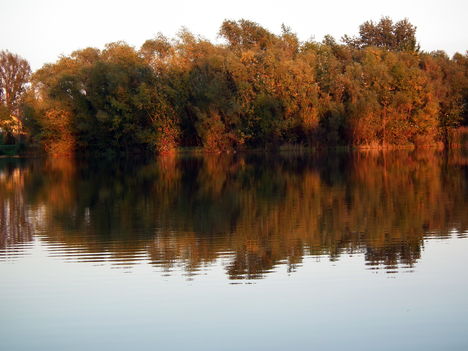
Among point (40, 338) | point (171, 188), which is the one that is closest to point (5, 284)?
point (40, 338)

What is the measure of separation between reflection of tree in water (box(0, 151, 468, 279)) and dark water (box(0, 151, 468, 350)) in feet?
0.20

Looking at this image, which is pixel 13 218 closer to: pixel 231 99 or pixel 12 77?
pixel 231 99

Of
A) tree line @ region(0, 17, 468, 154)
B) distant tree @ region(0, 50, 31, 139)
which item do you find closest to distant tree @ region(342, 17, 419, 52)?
tree line @ region(0, 17, 468, 154)

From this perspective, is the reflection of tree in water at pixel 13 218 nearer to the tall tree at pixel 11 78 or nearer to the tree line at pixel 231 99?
the tree line at pixel 231 99

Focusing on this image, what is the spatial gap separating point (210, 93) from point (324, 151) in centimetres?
1068

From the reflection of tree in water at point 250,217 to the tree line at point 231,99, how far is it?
26431mm

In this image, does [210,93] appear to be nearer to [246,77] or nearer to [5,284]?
[246,77]

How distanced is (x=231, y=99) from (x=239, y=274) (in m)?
45.0

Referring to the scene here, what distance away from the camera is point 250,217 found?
1593 cm

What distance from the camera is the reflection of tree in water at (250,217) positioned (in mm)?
11445

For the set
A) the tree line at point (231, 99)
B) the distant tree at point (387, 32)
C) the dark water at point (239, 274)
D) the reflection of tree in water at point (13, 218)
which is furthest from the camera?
the distant tree at point (387, 32)

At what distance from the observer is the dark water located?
7156mm

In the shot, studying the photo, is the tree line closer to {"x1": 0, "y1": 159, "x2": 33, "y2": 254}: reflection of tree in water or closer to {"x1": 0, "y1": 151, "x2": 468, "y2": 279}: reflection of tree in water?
{"x1": 0, "y1": 151, "x2": 468, "y2": 279}: reflection of tree in water

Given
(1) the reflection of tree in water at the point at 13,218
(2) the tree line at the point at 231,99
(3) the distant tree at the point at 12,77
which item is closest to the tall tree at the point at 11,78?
(3) the distant tree at the point at 12,77
